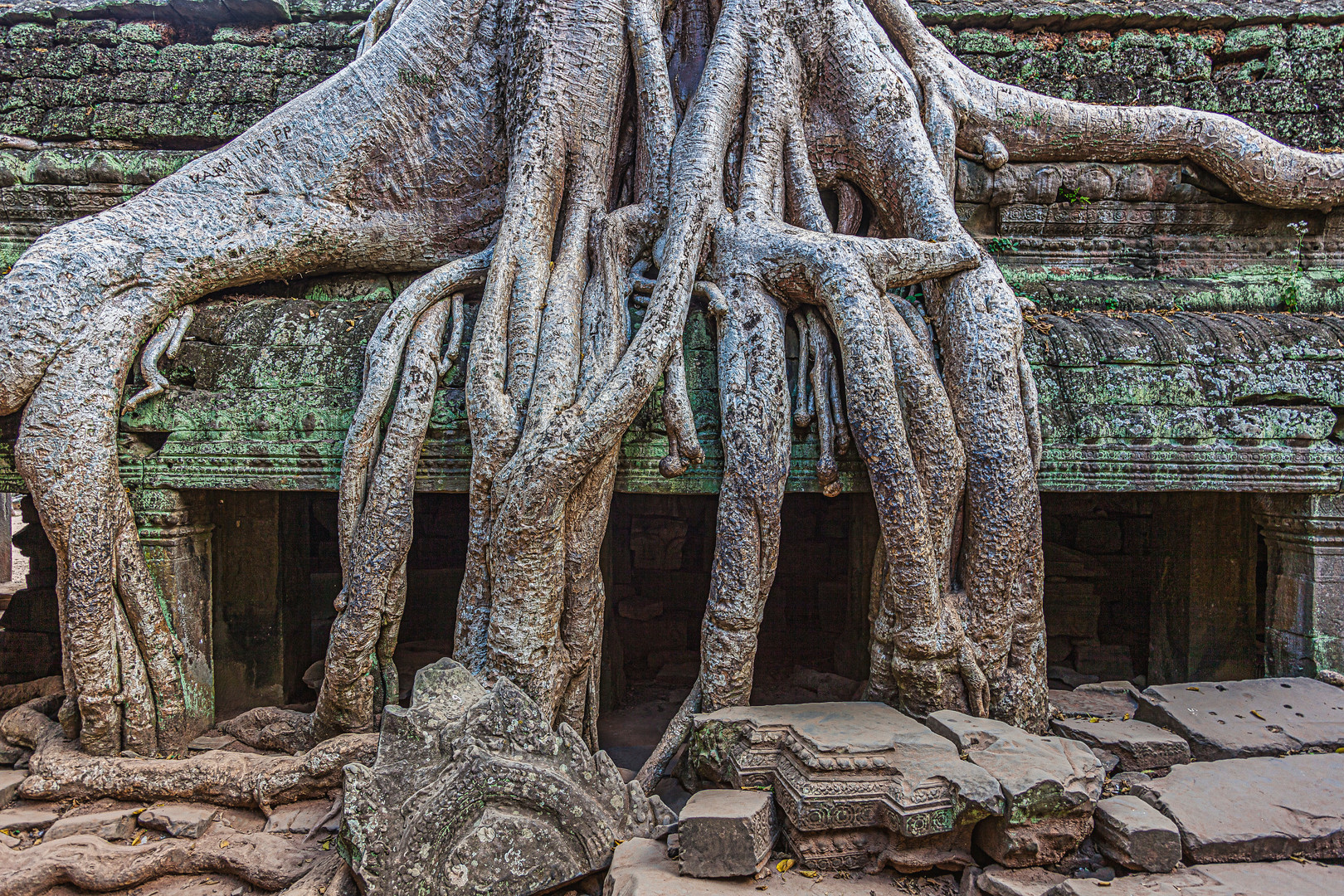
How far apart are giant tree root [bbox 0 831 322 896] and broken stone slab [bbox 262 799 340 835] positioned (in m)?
0.05

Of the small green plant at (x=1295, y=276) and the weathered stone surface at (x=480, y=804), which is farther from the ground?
the small green plant at (x=1295, y=276)

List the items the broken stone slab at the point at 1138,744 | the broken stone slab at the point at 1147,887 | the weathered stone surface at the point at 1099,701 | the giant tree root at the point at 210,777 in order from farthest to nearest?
the weathered stone surface at the point at 1099,701 → the giant tree root at the point at 210,777 → the broken stone slab at the point at 1138,744 → the broken stone slab at the point at 1147,887

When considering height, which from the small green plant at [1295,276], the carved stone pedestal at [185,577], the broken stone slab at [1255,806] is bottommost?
the broken stone slab at [1255,806]

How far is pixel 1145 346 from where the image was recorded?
3.17 metres

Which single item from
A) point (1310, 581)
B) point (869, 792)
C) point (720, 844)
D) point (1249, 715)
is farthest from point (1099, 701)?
point (720, 844)

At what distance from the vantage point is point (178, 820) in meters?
2.75

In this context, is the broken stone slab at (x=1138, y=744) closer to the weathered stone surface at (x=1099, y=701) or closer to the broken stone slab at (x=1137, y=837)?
the weathered stone surface at (x=1099, y=701)

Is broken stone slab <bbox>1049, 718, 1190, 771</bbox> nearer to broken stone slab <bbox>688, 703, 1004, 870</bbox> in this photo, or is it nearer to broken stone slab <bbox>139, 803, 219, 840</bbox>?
broken stone slab <bbox>688, 703, 1004, 870</bbox>

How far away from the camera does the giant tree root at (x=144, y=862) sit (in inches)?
96.9

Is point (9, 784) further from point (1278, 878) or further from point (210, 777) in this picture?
point (1278, 878)

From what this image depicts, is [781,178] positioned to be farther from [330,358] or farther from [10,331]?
[10,331]

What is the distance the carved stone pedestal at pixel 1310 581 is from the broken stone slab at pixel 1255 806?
77cm

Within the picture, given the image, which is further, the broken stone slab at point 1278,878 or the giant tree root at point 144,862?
the giant tree root at point 144,862

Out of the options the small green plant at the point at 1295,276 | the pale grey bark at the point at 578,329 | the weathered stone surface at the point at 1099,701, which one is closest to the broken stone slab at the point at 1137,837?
the pale grey bark at the point at 578,329
